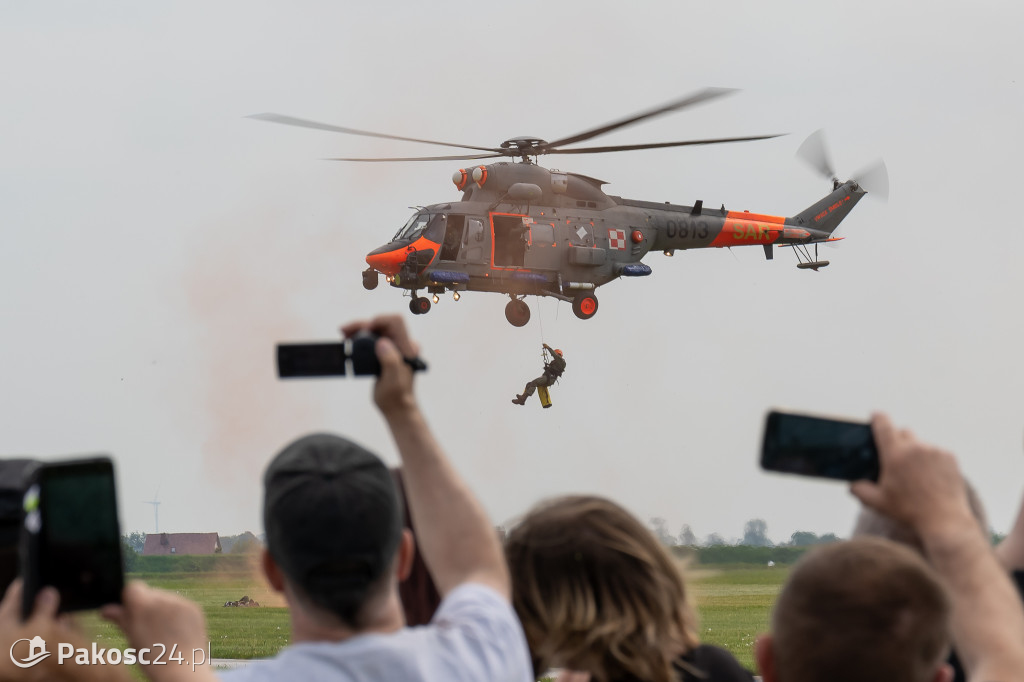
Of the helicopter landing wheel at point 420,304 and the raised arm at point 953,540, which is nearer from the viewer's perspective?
the raised arm at point 953,540

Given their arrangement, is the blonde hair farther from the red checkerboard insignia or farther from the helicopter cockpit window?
the red checkerboard insignia

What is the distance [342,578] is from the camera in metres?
2.58

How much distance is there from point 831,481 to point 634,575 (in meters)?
0.69

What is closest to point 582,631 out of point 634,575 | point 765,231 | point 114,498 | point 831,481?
point 634,575

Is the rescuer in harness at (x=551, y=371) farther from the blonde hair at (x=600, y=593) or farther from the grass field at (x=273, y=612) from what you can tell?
the blonde hair at (x=600, y=593)

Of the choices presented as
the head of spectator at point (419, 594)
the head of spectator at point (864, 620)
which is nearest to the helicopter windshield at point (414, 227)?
the head of spectator at point (419, 594)

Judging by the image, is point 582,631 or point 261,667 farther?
point 582,631

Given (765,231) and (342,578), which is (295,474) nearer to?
(342,578)

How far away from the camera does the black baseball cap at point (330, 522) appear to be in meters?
2.56

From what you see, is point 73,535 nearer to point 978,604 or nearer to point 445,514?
point 445,514

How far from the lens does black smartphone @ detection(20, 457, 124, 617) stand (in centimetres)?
216

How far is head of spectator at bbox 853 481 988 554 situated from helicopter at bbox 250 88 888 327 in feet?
60.0

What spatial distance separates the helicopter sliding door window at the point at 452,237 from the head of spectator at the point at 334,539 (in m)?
20.9

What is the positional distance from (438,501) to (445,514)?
0.10ft
